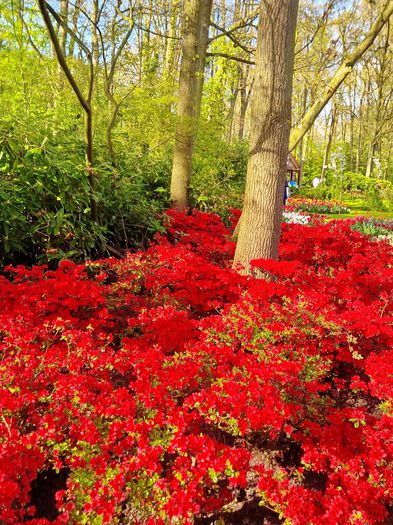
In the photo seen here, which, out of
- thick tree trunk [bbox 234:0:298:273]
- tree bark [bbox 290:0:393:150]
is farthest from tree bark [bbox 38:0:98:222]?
A: tree bark [bbox 290:0:393:150]

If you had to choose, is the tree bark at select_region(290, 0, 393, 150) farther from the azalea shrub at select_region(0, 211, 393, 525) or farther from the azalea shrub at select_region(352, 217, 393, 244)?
the azalea shrub at select_region(0, 211, 393, 525)

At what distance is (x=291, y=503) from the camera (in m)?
1.48

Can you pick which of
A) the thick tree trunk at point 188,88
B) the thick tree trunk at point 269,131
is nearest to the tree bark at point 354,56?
the thick tree trunk at point 188,88

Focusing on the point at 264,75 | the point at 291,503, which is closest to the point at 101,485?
the point at 291,503

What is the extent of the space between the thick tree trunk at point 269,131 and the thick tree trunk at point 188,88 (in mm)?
2079

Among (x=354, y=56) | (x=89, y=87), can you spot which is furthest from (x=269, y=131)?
(x=354, y=56)

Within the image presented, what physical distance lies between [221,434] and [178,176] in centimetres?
458

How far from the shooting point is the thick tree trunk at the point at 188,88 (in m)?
5.87

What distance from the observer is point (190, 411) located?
214cm

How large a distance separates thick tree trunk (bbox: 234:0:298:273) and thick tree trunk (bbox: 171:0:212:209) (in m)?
2.08

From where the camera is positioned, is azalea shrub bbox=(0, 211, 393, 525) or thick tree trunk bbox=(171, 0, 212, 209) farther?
thick tree trunk bbox=(171, 0, 212, 209)

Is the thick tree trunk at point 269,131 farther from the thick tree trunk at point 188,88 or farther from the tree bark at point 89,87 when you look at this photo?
the thick tree trunk at point 188,88

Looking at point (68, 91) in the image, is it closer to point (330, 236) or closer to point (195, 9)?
point (195, 9)

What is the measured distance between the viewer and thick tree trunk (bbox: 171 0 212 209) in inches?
231
